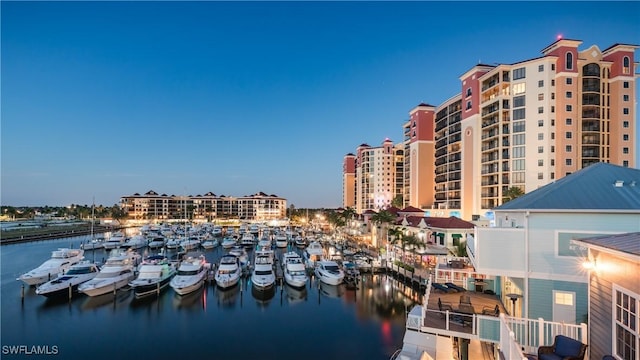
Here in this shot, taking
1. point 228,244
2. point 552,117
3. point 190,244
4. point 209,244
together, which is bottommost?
point 228,244

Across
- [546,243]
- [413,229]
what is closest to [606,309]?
[546,243]

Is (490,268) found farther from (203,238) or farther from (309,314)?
(203,238)

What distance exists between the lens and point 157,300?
31109 millimetres

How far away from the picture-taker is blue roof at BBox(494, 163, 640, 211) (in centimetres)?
1229

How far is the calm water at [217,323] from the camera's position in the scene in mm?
22766

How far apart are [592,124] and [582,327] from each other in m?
52.9

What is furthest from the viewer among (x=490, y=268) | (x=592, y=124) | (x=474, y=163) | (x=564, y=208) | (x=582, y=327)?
(x=474, y=163)

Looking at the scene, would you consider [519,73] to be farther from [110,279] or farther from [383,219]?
[110,279]

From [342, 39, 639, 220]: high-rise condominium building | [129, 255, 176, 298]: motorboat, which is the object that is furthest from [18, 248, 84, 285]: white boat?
[342, 39, 639, 220]: high-rise condominium building

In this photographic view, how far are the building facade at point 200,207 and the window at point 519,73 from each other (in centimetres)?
12542

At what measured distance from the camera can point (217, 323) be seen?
26859 mm
